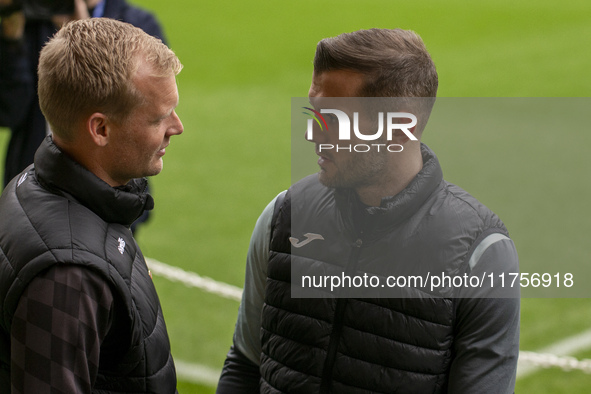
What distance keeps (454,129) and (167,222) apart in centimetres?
425

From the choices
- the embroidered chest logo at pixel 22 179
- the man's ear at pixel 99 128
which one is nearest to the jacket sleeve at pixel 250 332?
the man's ear at pixel 99 128

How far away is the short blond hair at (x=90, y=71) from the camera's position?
1639 mm

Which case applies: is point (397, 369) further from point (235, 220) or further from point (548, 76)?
point (548, 76)

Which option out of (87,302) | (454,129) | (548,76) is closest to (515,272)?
(87,302)

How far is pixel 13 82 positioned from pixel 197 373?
188cm

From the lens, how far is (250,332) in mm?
2059

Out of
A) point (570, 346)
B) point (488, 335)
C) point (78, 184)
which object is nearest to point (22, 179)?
point (78, 184)

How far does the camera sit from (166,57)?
1.76 m

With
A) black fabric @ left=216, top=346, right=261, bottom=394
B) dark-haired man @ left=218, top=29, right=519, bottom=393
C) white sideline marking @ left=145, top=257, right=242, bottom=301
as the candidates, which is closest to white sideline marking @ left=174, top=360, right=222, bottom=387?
white sideline marking @ left=145, top=257, right=242, bottom=301

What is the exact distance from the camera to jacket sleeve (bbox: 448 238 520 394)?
1666mm

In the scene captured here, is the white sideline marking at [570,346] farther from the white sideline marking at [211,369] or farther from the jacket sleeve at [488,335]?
the jacket sleeve at [488,335]

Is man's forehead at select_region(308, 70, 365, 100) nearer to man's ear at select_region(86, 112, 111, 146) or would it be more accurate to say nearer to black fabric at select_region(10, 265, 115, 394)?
man's ear at select_region(86, 112, 111, 146)

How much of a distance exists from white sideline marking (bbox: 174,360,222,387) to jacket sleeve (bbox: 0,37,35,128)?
167cm

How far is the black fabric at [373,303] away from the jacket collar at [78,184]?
1.42 feet
